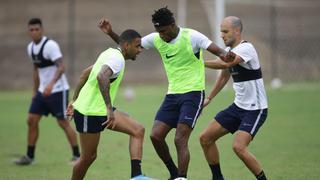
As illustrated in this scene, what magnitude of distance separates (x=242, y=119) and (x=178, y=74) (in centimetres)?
115

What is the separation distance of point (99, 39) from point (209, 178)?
2691cm

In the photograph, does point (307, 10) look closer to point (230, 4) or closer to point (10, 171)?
point (230, 4)

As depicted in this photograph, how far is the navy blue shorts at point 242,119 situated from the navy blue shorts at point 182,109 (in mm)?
356

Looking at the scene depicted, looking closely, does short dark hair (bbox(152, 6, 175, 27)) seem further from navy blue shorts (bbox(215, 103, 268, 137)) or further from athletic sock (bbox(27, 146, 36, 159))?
athletic sock (bbox(27, 146, 36, 159))

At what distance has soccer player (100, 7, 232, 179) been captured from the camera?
392 inches

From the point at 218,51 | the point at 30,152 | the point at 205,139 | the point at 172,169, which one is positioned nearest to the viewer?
the point at 218,51

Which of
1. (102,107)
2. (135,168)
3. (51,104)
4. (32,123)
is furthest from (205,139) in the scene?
(32,123)

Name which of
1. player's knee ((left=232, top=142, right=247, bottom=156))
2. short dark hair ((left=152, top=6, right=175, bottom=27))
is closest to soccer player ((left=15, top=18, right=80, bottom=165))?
short dark hair ((left=152, top=6, right=175, bottom=27))

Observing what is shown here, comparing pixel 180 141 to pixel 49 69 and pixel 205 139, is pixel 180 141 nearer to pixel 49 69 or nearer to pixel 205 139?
pixel 205 139

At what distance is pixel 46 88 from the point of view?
13234mm

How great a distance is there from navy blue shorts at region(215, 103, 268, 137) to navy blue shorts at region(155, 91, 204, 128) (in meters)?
0.36

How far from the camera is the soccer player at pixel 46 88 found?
13391mm

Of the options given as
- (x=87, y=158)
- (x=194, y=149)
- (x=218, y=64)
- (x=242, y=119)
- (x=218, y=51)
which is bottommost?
(x=194, y=149)

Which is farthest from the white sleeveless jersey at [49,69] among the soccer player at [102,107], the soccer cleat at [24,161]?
the soccer player at [102,107]
